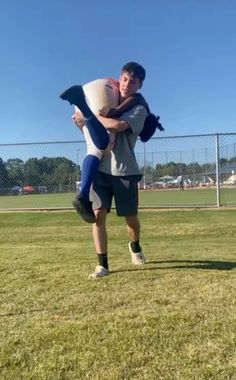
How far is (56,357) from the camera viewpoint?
244 cm

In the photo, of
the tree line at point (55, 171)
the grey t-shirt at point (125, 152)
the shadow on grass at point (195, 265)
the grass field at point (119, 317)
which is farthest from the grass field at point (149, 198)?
the grey t-shirt at point (125, 152)

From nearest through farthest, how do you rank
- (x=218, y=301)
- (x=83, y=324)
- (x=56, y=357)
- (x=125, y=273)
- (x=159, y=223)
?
1. (x=56, y=357)
2. (x=83, y=324)
3. (x=218, y=301)
4. (x=125, y=273)
5. (x=159, y=223)

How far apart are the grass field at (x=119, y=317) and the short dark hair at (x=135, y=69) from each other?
163 centimetres

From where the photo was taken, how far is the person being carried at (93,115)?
445cm

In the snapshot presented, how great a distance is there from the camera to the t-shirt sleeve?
4.47 metres

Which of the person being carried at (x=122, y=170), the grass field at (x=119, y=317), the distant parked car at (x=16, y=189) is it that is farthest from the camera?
the distant parked car at (x=16, y=189)

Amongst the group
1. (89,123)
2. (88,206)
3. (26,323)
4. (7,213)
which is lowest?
(7,213)

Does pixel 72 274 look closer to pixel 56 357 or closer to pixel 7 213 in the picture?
pixel 56 357

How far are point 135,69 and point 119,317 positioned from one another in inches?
91.6

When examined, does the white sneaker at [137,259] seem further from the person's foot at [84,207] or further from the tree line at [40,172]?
the tree line at [40,172]

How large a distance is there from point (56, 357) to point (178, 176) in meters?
15.3

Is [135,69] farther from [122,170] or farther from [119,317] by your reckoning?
[119,317]

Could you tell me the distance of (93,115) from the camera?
450cm

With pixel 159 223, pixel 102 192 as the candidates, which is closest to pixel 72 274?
pixel 102 192
